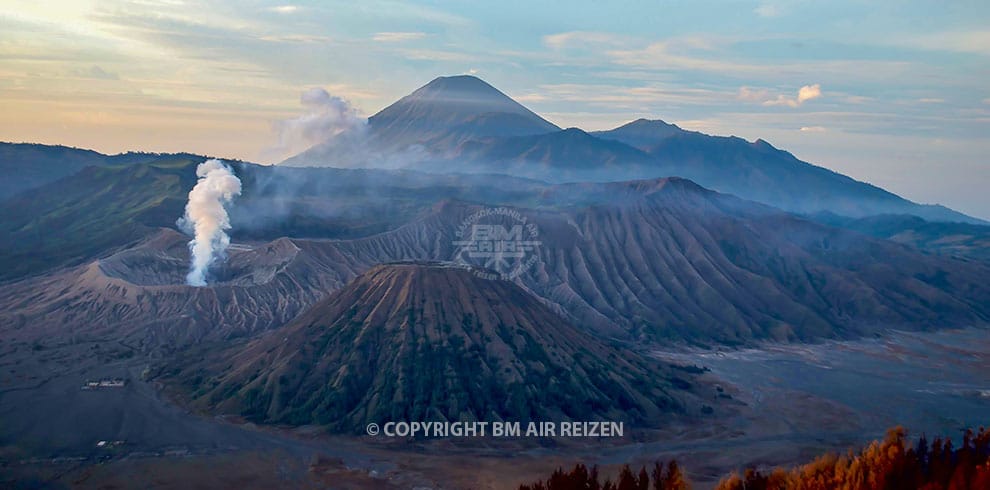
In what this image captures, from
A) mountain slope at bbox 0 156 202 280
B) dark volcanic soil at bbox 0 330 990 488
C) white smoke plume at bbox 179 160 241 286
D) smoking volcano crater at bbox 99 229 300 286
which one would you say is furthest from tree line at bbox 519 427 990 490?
mountain slope at bbox 0 156 202 280

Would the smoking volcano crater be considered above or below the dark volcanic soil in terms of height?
above

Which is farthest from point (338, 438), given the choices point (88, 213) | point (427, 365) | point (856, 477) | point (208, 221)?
point (88, 213)

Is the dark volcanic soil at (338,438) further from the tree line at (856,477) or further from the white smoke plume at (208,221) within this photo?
the white smoke plume at (208,221)

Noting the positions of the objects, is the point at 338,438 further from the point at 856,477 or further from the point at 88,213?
the point at 88,213

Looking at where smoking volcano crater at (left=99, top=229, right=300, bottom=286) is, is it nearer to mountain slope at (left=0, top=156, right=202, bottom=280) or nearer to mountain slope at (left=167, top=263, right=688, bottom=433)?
mountain slope at (left=0, top=156, right=202, bottom=280)

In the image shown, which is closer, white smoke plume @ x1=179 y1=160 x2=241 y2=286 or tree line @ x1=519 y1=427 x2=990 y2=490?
tree line @ x1=519 y1=427 x2=990 y2=490

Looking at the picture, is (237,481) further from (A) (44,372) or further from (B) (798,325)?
(B) (798,325)

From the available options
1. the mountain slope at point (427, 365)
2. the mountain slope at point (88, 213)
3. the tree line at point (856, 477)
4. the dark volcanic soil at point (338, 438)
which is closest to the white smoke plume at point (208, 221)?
the mountain slope at point (88, 213)
